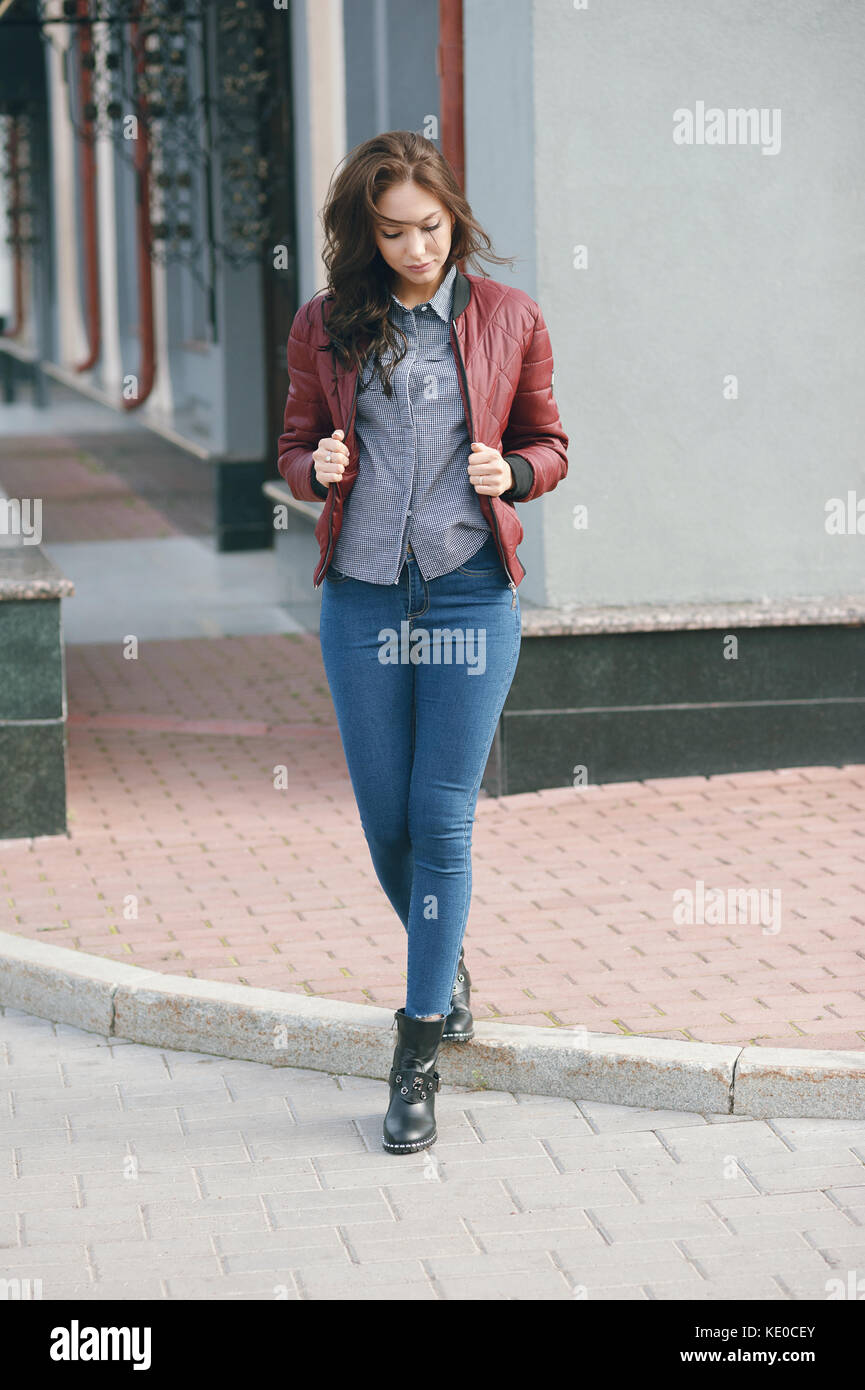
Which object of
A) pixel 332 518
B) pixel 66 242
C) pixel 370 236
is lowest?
pixel 332 518

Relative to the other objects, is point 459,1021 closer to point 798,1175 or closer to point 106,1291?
point 798,1175

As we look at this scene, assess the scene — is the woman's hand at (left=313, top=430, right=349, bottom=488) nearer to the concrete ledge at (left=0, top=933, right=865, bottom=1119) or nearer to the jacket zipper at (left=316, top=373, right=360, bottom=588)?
the jacket zipper at (left=316, top=373, right=360, bottom=588)

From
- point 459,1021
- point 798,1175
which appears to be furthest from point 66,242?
point 798,1175

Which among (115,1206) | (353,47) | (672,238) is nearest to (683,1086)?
(115,1206)

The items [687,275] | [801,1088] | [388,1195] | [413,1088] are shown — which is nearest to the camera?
[388,1195]

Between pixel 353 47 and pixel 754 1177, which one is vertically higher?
pixel 353 47

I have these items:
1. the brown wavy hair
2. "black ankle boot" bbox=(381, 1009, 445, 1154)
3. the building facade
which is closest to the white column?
the building facade

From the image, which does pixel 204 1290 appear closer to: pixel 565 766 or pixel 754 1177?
pixel 754 1177

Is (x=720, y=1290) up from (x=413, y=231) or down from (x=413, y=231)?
down

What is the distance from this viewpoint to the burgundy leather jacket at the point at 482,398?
394 centimetres

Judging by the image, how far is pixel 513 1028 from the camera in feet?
14.8

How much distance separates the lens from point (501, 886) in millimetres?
5723

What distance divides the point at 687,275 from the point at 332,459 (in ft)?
10.4
